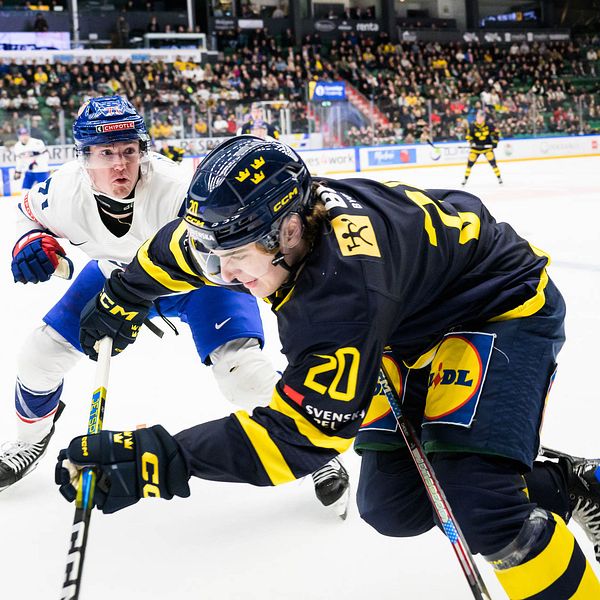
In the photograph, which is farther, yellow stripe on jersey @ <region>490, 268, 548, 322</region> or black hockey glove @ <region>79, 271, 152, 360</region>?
black hockey glove @ <region>79, 271, 152, 360</region>

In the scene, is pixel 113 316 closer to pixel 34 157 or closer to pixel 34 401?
pixel 34 401

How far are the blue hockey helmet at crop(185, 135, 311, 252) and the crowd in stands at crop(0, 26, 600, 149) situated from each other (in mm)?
13545

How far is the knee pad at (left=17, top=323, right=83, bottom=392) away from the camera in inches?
99.4

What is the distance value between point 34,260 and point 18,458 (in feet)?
2.14

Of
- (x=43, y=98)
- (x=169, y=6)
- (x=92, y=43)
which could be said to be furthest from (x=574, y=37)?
(x=43, y=98)

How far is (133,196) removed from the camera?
8.43ft

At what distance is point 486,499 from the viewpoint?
4.94 ft

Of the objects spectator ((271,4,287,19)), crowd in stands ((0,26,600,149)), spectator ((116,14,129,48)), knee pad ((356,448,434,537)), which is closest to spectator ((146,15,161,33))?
spectator ((116,14,129,48))

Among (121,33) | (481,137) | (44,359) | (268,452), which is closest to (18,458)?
(44,359)

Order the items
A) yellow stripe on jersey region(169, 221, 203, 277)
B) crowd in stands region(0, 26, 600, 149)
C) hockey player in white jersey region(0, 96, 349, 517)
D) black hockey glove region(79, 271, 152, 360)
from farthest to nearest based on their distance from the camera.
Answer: crowd in stands region(0, 26, 600, 149) → hockey player in white jersey region(0, 96, 349, 517) → black hockey glove region(79, 271, 152, 360) → yellow stripe on jersey region(169, 221, 203, 277)

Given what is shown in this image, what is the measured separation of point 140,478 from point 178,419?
6.05ft

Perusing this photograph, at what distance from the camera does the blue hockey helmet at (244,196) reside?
4.60 feet

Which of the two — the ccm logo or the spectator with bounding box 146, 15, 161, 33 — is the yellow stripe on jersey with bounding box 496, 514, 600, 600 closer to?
the ccm logo

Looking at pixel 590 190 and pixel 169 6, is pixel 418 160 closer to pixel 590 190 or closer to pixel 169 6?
pixel 590 190
